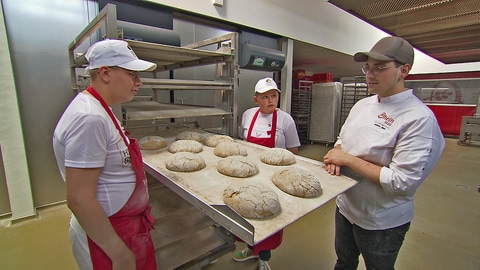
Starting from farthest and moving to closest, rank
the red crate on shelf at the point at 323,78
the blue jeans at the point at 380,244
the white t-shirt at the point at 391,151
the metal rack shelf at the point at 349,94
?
the red crate on shelf at the point at 323,78 < the metal rack shelf at the point at 349,94 < the blue jeans at the point at 380,244 < the white t-shirt at the point at 391,151

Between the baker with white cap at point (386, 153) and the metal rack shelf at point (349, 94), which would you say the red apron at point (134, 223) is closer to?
the baker with white cap at point (386, 153)

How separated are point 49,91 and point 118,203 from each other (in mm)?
2245

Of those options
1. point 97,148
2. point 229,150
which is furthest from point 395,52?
point 97,148

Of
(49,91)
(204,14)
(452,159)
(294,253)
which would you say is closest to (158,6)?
(204,14)

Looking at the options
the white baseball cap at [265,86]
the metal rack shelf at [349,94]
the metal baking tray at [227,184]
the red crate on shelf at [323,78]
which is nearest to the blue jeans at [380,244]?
the metal baking tray at [227,184]

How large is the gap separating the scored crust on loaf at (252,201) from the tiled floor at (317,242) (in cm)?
123

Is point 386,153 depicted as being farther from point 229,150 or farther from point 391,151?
point 229,150

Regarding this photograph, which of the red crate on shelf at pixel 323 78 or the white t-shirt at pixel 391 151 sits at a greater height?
the red crate on shelf at pixel 323 78

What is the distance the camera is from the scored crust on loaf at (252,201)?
0.85 m

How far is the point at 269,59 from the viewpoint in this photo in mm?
3104

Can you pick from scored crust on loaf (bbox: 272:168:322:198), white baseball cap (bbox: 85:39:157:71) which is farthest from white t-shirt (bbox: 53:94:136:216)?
scored crust on loaf (bbox: 272:168:322:198)

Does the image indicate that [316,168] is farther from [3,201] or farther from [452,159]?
[452,159]

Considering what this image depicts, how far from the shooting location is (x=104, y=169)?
83 cm

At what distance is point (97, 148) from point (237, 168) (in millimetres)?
662
